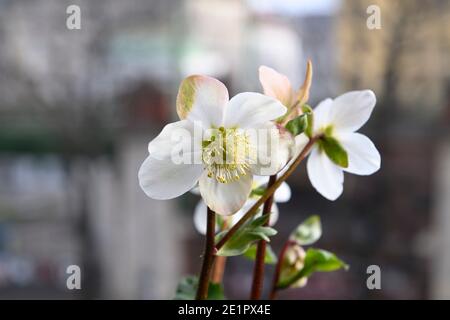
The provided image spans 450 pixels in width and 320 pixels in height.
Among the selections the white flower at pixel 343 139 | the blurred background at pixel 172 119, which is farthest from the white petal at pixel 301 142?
the blurred background at pixel 172 119

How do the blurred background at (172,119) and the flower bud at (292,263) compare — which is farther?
the blurred background at (172,119)

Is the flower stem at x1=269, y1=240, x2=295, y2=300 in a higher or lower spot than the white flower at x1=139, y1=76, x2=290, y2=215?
lower

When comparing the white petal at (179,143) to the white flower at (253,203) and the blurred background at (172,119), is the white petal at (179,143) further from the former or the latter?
the blurred background at (172,119)

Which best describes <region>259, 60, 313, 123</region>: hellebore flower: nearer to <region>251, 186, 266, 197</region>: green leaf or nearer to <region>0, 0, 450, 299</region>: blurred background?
<region>251, 186, 266, 197</region>: green leaf

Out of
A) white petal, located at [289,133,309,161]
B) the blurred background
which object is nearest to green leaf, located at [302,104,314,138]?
white petal, located at [289,133,309,161]

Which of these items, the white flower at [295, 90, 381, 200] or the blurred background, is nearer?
the white flower at [295, 90, 381, 200]

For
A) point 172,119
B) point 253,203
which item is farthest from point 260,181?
point 172,119

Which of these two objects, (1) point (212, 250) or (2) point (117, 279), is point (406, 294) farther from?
(1) point (212, 250)

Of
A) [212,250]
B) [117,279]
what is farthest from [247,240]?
[117,279]
